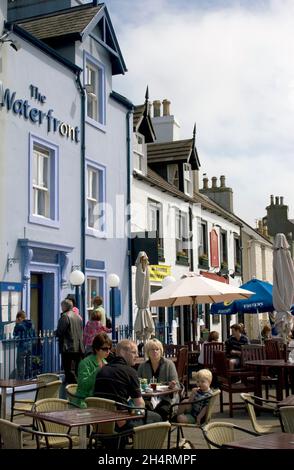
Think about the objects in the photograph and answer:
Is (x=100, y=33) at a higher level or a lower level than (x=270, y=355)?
higher

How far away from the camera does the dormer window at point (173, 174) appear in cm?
2612

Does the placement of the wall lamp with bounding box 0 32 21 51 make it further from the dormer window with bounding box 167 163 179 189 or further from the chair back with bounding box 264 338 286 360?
the dormer window with bounding box 167 163 179 189

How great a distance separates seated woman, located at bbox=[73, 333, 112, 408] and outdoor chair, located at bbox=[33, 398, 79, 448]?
0.33 m

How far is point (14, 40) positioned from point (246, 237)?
23169 mm

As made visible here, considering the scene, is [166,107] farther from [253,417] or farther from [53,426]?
[53,426]

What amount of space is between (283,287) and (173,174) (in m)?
14.1

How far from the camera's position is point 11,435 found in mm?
5430

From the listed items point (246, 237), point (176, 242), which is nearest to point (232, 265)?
point (246, 237)

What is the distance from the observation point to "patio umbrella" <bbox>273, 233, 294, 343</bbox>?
12.5 meters

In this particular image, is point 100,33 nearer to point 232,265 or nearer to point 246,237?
point 232,265

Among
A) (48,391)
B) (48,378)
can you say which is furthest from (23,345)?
(48,391)

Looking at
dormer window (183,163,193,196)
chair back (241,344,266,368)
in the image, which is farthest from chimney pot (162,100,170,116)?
chair back (241,344,266,368)

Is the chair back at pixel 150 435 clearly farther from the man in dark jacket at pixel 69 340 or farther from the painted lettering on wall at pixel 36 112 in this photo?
the painted lettering on wall at pixel 36 112
